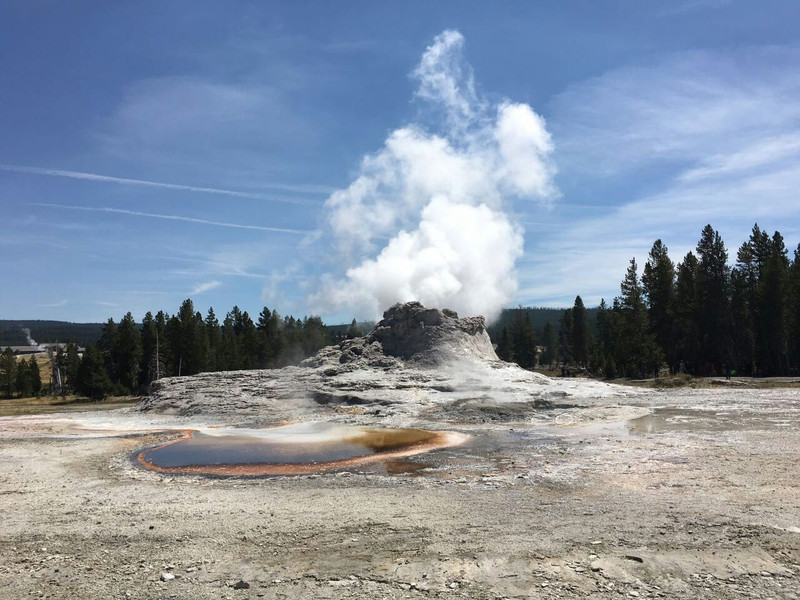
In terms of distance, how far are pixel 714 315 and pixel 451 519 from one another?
59.7 meters

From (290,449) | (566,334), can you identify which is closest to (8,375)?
(290,449)

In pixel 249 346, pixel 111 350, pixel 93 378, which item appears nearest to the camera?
pixel 93 378

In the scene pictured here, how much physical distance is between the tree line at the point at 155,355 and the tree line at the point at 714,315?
40304 mm

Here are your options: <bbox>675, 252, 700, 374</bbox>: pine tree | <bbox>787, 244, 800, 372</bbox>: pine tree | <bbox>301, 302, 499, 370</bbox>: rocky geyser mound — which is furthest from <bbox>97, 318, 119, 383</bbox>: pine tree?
<bbox>787, 244, 800, 372</bbox>: pine tree

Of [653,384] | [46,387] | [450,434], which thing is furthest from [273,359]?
[450,434]

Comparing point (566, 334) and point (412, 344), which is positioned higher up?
point (566, 334)

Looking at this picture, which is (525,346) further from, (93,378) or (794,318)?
(93,378)

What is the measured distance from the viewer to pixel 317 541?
10047mm

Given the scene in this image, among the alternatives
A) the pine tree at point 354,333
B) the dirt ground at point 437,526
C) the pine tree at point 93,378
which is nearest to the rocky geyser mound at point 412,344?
the dirt ground at point 437,526

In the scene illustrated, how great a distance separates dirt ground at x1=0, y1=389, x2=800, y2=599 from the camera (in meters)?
8.09

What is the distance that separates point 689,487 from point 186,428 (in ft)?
86.8

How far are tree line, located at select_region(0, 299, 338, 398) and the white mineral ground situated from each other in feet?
117

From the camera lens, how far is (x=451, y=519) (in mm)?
11109

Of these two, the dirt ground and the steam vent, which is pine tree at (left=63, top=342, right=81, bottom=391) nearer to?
the steam vent
